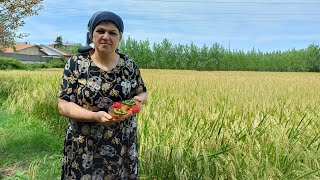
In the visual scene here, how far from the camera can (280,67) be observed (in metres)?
69.8

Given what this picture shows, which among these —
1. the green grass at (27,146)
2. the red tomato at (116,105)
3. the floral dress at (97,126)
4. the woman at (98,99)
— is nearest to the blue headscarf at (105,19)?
the woman at (98,99)

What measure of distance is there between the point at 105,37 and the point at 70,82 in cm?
34

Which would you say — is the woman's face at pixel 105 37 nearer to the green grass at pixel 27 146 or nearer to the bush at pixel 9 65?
the green grass at pixel 27 146

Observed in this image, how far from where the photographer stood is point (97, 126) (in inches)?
92.2

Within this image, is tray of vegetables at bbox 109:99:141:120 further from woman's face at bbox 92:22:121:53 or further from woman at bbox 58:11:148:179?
woman's face at bbox 92:22:121:53

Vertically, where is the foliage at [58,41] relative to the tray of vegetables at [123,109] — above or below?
above

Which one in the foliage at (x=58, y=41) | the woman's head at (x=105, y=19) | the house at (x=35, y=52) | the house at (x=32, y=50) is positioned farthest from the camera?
the foliage at (x=58, y=41)

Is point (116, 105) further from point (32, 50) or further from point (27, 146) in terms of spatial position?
point (32, 50)

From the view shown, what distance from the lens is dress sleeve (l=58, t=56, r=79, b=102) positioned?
2.34m

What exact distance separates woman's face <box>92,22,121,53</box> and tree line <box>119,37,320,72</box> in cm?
6418

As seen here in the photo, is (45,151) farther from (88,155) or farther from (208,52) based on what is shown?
(208,52)

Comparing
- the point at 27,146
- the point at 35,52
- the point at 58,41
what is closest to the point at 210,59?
the point at 35,52

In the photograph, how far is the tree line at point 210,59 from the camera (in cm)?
6794

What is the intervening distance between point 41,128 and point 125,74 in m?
4.21
